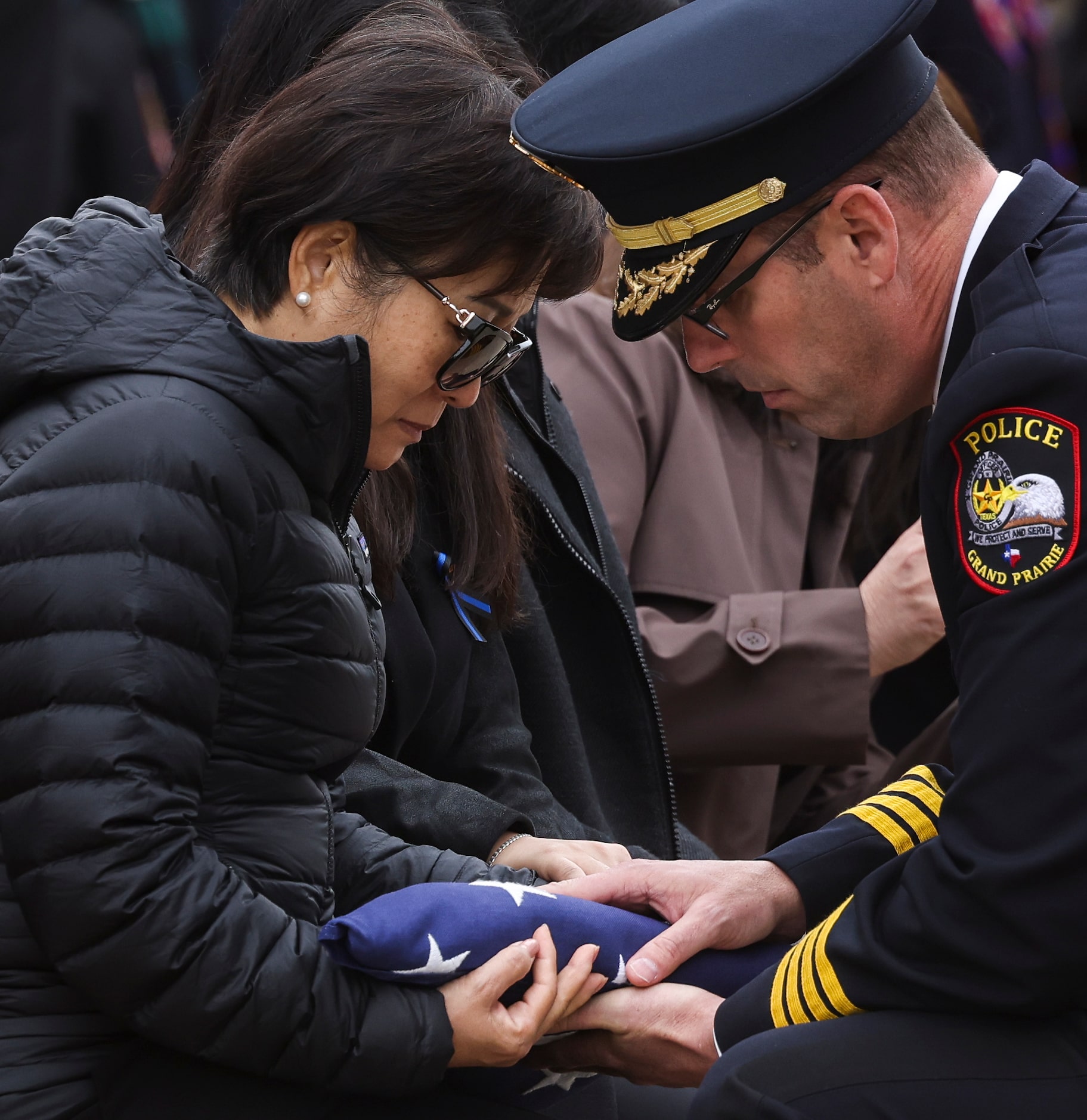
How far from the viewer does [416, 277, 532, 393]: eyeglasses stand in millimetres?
2076

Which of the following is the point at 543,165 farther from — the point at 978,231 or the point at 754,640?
the point at 754,640

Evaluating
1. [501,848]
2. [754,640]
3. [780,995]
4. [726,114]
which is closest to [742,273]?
[726,114]

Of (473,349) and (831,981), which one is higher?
(473,349)

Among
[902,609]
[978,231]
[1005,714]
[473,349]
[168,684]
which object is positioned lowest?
[902,609]

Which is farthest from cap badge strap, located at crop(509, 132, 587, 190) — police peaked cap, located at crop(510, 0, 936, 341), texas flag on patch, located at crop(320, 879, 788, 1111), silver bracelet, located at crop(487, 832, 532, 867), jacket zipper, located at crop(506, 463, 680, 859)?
silver bracelet, located at crop(487, 832, 532, 867)

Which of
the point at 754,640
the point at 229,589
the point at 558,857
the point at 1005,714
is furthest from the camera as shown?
the point at 754,640

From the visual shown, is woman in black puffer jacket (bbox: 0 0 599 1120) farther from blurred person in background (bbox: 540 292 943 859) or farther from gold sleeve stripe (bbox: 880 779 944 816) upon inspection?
blurred person in background (bbox: 540 292 943 859)

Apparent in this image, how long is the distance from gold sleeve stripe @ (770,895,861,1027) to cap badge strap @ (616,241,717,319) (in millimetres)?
780

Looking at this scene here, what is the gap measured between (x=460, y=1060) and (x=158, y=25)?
2.89m

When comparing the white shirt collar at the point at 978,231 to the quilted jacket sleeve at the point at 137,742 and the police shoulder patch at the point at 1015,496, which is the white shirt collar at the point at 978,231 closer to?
the police shoulder patch at the point at 1015,496

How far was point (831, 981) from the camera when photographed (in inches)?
69.3

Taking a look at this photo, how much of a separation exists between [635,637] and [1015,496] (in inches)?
50.4

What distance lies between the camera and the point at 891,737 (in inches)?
156

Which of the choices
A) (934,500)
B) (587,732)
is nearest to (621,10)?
(587,732)
